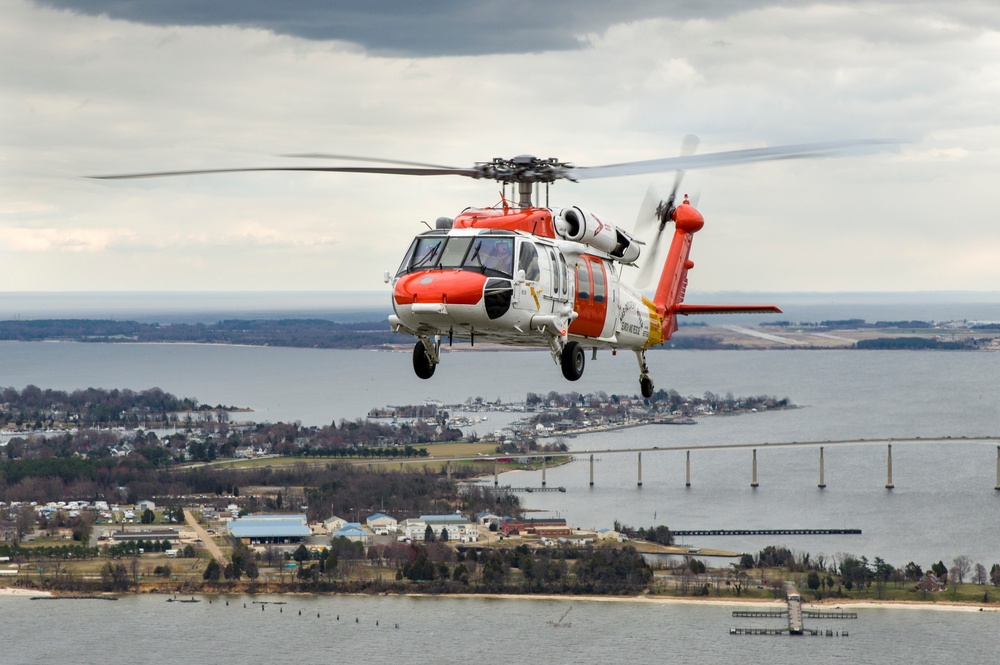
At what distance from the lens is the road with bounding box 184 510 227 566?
2153 inches

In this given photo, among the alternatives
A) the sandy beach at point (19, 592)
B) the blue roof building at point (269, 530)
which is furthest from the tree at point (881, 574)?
the sandy beach at point (19, 592)

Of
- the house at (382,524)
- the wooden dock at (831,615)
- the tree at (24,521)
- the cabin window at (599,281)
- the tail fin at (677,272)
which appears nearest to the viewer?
the cabin window at (599,281)

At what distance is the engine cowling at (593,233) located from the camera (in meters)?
15.6

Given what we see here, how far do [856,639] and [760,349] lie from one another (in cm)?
13326

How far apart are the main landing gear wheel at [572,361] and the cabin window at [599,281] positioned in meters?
0.98

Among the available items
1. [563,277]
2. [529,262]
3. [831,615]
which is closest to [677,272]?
[563,277]

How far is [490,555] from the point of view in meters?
54.4

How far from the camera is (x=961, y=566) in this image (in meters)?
53.3

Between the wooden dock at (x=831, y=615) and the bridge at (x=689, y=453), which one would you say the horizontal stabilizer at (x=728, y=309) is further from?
the bridge at (x=689, y=453)

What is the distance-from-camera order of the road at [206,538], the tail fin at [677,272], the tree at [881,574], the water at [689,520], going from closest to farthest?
the tail fin at [677,272], the water at [689,520], the tree at [881,574], the road at [206,538]

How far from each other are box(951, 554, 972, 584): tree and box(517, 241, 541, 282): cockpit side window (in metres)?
41.5

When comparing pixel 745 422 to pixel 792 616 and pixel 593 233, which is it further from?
pixel 593 233

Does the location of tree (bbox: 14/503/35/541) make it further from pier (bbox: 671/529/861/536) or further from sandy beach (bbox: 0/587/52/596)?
pier (bbox: 671/529/861/536)

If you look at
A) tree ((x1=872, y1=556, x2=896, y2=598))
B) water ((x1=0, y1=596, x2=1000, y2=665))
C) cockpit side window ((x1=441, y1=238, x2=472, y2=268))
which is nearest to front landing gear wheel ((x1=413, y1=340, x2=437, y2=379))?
cockpit side window ((x1=441, y1=238, x2=472, y2=268))
